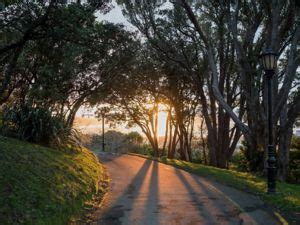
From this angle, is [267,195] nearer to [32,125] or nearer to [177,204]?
[177,204]

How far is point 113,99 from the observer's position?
3600 cm

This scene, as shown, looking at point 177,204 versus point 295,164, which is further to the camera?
point 295,164

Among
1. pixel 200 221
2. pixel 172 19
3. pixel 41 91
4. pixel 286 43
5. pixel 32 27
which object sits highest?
pixel 172 19

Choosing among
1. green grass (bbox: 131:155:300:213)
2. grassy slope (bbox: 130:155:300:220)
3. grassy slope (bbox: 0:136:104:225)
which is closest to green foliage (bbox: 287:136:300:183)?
green grass (bbox: 131:155:300:213)

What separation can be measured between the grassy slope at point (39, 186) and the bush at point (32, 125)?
2264 mm

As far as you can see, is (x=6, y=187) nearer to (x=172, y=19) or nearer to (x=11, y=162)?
(x=11, y=162)

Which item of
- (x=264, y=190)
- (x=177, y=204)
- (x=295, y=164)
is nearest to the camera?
(x=177, y=204)

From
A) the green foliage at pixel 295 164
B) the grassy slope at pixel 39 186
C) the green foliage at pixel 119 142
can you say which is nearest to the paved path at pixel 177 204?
the grassy slope at pixel 39 186

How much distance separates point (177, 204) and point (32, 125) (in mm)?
6718

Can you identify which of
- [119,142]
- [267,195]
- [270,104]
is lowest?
[267,195]

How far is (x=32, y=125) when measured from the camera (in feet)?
46.7

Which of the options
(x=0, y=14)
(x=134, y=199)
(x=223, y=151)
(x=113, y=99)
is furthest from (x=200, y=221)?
(x=113, y=99)

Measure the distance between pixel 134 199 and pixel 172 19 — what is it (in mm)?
16449

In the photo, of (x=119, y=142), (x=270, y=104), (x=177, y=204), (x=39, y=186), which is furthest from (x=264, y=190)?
(x=119, y=142)
